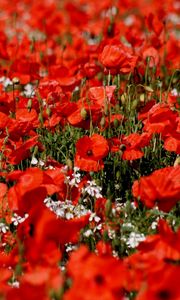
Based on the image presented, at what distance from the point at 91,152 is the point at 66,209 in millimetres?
290

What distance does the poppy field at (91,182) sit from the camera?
2117mm

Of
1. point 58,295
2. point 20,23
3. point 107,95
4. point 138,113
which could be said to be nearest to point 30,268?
point 58,295

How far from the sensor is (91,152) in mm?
3160

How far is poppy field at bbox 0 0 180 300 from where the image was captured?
212 cm

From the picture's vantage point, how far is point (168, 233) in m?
2.39

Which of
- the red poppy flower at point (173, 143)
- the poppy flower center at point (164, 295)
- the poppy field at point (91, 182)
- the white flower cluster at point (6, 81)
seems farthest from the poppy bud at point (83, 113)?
the poppy flower center at point (164, 295)

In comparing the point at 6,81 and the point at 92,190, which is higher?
the point at 6,81

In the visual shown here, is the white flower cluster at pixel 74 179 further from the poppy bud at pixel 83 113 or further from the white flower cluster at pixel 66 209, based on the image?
the poppy bud at pixel 83 113

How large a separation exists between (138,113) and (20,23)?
534 centimetres

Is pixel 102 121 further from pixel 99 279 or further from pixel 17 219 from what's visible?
pixel 99 279

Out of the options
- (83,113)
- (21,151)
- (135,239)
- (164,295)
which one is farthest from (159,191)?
(83,113)

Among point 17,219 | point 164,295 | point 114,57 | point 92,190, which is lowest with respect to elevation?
point 17,219

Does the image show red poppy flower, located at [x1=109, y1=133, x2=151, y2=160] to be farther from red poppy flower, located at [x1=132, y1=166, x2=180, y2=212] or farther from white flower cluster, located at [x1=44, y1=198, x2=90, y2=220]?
red poppy flower, located at [x1=132, y1=166, x2=180, y2=212]

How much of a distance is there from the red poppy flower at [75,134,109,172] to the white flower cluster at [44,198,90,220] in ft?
0.59
